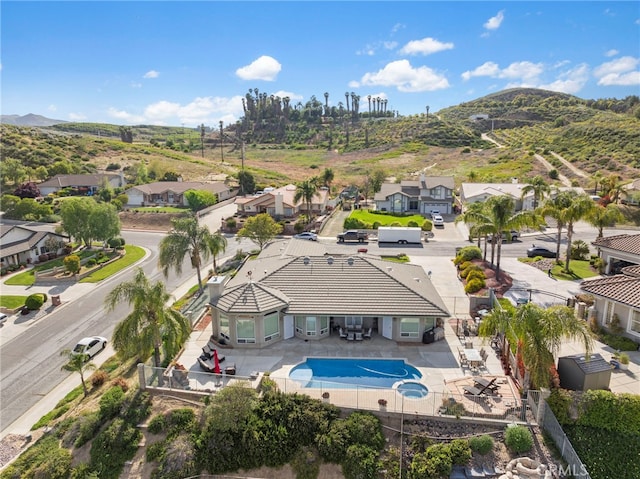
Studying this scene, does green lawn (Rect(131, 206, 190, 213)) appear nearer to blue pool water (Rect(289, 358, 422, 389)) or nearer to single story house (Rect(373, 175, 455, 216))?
single story house (Rect(373, 175, 455, 216))

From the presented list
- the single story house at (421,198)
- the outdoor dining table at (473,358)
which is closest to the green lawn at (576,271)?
the outdoor dining table at (473,358)

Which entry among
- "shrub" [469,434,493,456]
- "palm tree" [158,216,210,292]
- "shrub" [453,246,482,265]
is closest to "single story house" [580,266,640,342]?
"shrub" [469,434,493,456]

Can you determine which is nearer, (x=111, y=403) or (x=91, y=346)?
(x=111, y=403)

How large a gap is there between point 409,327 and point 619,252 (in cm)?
2362

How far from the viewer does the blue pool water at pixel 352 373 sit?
22.9m

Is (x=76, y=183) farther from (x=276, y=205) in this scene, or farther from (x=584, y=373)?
(x=584, y=373)

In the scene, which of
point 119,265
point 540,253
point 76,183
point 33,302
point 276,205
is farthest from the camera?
point 76,183

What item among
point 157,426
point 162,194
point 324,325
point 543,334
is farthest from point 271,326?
point 162,194

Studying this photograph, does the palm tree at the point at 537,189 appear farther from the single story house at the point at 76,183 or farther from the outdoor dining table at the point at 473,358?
the single story house at the point at 76,183

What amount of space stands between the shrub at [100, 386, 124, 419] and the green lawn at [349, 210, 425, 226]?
48404 millimetres

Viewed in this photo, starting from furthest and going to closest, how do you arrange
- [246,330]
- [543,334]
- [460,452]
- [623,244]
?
1. [623,244]
2. [246,330]
3. [543,334]
4. [460,452]

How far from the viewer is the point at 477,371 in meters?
24.0

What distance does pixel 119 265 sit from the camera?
51500 millimetres

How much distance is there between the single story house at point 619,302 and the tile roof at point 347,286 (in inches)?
398
